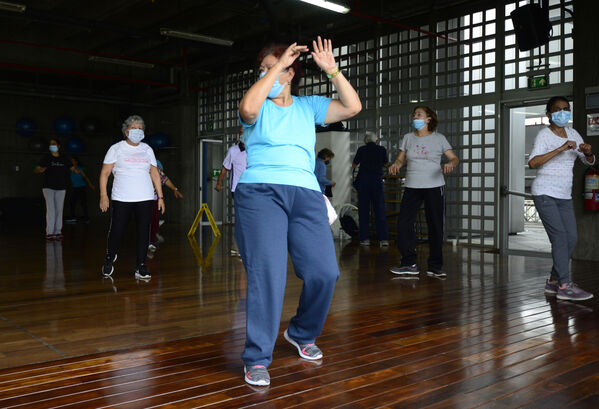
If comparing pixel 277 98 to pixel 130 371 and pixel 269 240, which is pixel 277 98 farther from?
pixel 130 371

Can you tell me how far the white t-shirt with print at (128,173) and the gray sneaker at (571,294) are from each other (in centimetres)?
349

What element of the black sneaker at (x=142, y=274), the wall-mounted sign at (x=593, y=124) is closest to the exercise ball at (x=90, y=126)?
the black sneaker at (x=142, y=274)

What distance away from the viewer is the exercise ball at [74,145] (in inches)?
590

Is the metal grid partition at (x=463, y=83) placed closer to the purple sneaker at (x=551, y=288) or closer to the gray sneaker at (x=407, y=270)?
the gray sneaker at (x=407, y=270)

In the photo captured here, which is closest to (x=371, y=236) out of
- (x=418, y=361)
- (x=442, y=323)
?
(x=442, y=323)

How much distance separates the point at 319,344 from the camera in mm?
2930

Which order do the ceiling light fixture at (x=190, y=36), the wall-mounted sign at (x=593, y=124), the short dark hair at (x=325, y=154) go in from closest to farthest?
the wall-mounted sign at (x=593, y=124)
the short dark hair at (x=325, y=154)
the ceiling light fixture at (x=190, y=36)

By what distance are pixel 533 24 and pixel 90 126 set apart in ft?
39.6

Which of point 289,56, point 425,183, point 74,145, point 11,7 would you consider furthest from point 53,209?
point 289,56

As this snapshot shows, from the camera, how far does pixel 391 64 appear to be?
30.1ft

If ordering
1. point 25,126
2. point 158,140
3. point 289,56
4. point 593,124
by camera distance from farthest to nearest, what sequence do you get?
point 25,126 < point 158,140 < point 593,124 < point 289,56

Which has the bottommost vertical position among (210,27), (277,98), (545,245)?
(545,245)

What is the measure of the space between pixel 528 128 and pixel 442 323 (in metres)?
13.8

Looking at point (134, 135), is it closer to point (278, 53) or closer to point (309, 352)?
point (278, 53)
